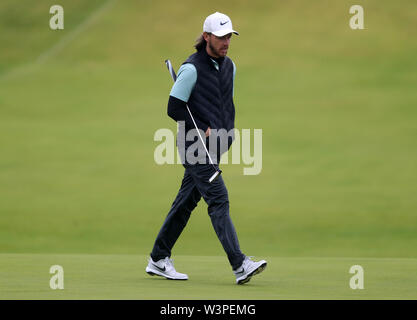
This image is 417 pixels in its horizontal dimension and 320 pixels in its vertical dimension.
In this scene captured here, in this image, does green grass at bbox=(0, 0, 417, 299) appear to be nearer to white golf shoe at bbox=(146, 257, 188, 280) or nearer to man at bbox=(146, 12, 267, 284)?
white golf shoe at bbox=(146, 257, 188, 280)

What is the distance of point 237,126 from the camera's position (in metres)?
13.8

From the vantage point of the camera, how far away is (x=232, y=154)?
12.9m

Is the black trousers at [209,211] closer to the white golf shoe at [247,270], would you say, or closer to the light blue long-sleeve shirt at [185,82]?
the white golf shoe at [247,270]

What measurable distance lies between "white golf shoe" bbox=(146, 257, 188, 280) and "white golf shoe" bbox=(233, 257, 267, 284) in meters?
0.51

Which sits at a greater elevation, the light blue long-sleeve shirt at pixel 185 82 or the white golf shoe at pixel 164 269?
the light blue long-sleeve shirt at pixel 185 82

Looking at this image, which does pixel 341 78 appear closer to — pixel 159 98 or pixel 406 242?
pixel 159 98

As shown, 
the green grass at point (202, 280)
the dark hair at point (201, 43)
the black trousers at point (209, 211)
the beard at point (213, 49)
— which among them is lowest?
the green grass at point (202, 280)

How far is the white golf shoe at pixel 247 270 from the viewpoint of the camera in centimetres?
524

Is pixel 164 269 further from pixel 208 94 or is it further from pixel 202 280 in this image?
pixel 208 94

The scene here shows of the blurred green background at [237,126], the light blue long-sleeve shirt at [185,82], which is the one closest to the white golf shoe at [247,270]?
the light blue long-sleeve shirt at [185,82]

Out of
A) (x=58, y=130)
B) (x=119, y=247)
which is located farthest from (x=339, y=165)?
(x=58, y=130)

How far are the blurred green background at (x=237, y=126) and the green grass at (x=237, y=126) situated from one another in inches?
1.4

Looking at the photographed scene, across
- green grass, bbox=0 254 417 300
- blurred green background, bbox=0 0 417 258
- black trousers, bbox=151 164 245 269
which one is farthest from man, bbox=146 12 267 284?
blurred green background, bbox=0 0 417 258

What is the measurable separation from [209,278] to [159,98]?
32.5 ft
